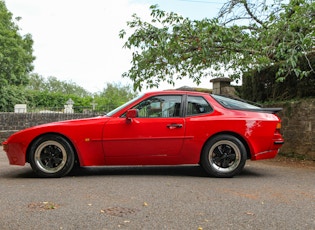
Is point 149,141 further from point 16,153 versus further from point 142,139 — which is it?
point 16,153

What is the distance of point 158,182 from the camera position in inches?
206

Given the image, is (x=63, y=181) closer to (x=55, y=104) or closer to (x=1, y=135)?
(x=1, y=135)

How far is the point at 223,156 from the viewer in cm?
578

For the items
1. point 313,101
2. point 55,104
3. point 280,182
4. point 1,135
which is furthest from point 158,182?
point 55,104

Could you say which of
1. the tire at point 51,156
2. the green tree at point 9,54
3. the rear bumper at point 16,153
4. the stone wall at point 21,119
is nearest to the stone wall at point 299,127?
the tire at point 51,156

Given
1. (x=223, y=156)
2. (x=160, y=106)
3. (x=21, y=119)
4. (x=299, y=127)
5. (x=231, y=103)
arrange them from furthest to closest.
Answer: (x=21, y=119)
(x=299, y=127)
(x=231, y=103)
(x=160, y=106)
(x=223, y=156)

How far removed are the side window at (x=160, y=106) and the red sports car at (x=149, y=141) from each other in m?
0.02

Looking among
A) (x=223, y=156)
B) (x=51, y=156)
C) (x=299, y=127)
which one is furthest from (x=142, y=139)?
(x=299, y=127)

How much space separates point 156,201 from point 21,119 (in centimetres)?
1159

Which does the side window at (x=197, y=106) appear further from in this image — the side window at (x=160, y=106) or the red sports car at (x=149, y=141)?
the side window at (x=160, y=106)

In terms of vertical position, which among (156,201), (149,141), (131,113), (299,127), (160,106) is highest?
(160,106)

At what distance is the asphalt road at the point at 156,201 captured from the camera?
3336 millimetres

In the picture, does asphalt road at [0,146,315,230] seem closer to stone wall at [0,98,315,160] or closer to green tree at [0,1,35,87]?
stone wall at [0,98,315,160]

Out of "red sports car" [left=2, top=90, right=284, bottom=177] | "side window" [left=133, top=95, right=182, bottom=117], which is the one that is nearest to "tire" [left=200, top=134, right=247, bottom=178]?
"red sports car" [left=2, top=90, right=284, bottom=177]
